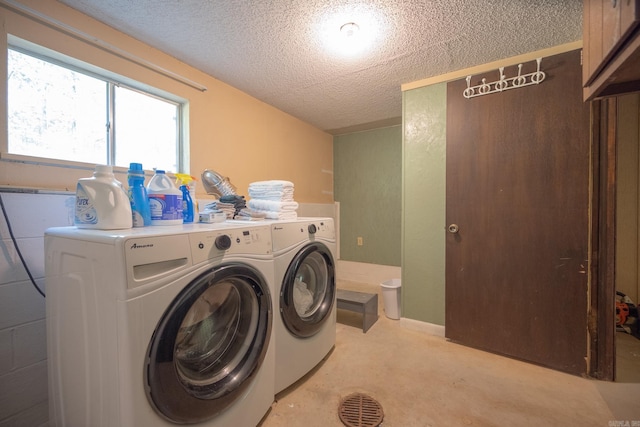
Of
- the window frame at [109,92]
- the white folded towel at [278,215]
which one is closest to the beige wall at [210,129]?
the window frame at [109,92]

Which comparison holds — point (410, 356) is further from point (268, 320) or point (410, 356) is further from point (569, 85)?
point (569, 85)

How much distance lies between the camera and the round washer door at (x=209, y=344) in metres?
0.82

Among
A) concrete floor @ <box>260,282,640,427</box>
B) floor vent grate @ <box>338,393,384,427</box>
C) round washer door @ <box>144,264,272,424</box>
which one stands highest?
round washer door @ <box>144,264,272,424</box>

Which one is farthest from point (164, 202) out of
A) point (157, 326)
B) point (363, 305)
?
point (363, 305)

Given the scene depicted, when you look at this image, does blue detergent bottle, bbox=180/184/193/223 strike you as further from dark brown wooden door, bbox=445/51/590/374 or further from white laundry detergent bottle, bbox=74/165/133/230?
dark brown wooden door, bbox=445/51/590/374

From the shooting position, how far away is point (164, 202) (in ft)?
3.75

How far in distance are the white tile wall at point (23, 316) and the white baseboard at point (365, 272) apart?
3.02m

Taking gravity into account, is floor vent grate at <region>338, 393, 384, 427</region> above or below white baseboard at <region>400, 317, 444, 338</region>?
below

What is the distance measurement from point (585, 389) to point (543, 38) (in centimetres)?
212

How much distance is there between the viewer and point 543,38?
159 cm

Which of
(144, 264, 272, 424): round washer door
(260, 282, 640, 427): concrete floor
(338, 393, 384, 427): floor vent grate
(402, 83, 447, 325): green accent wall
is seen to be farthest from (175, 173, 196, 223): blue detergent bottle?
(402, 83, 447, 325): green accent wall

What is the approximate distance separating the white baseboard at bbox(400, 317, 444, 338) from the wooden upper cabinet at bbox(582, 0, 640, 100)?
70.4 inches

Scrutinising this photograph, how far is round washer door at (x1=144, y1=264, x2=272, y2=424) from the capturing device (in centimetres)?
82

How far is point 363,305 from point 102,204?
6.19ft
